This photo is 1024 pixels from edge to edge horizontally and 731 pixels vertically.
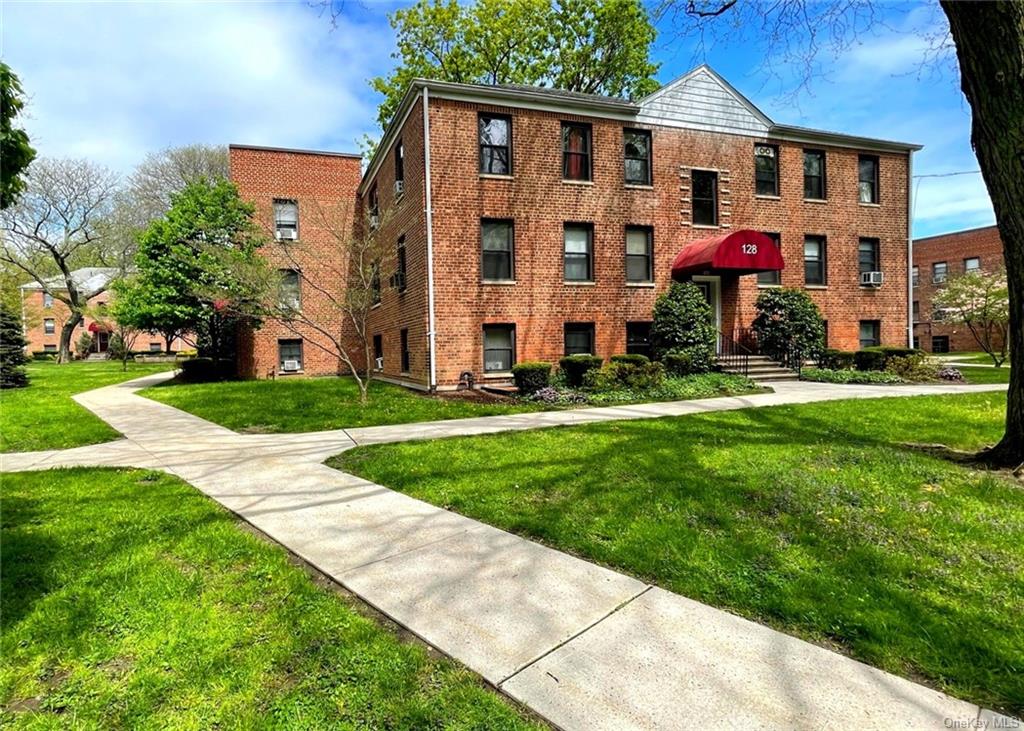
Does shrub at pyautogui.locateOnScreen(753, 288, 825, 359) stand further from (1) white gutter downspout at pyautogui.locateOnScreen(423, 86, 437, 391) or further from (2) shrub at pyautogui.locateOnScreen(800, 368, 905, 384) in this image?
(1) white gutter downspout at pyautogui.locateOnScreen(423, 86, 437, 391)

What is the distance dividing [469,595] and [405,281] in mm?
12657

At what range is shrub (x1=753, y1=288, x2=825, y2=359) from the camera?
→ 49.9 ft

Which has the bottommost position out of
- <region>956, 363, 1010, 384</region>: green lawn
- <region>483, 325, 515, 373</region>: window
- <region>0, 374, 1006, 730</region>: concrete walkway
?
<region>0, 374, 1006, 730</region>: concrete walkway

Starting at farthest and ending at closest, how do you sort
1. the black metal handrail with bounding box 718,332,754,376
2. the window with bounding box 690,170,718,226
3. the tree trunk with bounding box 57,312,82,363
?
the tree trunk with bounding box 57,312,82,363 < the window with bounding box 690,170,718,226 < the black metal handrail with bounding box 718,332,754,376

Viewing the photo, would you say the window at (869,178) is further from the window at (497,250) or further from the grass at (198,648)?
the grass at (198,648)

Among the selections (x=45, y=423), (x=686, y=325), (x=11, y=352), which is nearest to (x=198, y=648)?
(x=45, y=423)

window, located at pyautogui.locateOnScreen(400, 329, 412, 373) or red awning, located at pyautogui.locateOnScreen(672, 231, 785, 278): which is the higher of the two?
red awning, located at pyautogui.locateOnScreen(672, 231, 785, 278)

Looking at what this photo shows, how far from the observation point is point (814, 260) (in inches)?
669

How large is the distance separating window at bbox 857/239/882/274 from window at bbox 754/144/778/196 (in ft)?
13.0

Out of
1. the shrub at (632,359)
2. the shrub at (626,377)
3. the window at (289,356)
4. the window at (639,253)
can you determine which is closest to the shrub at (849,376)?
the shrub at (626,377)

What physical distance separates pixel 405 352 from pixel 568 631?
13111 millimetres

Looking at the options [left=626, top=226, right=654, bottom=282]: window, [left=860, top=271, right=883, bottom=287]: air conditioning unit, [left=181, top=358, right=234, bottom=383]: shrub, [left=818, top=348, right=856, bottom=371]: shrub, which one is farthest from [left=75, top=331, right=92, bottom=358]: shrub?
[left=860, top=271, right=883, bottom=287]: air conditioning unit

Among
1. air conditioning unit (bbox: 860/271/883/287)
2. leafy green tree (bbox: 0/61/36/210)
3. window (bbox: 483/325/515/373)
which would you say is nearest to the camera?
leafy green tree (bbox: 0/61/36/210)

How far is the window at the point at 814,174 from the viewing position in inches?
668
